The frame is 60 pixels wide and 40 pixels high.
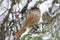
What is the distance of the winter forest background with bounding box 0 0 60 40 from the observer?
7.08ft

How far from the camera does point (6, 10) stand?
2.20 meters

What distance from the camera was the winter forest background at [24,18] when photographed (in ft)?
7.08

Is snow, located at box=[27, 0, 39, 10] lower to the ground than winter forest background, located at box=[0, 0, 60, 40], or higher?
higher

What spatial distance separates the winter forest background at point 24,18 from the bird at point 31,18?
0.02 metres

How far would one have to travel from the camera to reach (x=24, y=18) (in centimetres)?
218

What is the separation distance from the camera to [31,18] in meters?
2.13

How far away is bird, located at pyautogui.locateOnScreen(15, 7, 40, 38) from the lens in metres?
2.13

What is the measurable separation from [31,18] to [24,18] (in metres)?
0.06

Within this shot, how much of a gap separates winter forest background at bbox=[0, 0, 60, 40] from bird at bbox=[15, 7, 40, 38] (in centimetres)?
2

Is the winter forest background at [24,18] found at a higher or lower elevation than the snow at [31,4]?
lower

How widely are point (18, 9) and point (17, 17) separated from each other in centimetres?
4

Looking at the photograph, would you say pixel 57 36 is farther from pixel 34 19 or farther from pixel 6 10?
pixel 6 10

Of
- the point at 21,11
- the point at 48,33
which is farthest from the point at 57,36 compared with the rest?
the point at 21,11

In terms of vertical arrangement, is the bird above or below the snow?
below
